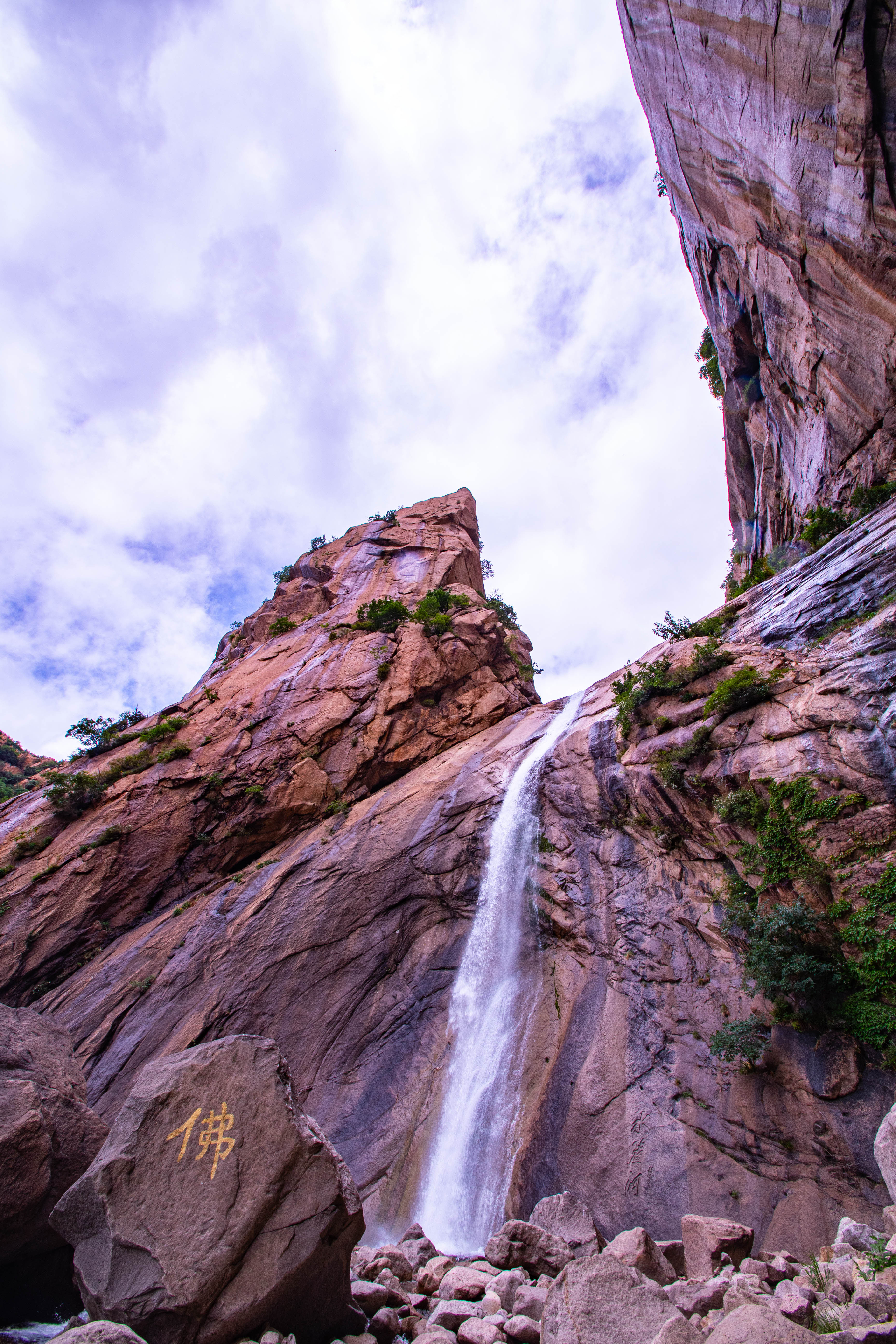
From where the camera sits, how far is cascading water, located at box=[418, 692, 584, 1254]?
1007 centimetres

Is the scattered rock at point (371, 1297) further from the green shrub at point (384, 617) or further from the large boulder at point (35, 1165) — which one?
the green shrub at point (384, 617)

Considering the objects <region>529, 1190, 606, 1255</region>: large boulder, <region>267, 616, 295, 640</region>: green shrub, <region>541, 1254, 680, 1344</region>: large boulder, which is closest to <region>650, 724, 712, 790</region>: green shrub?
<region>529, 1190, 606, 1255</region>: large boulder

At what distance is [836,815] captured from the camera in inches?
349

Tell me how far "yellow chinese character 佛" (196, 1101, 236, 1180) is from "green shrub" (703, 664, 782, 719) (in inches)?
414

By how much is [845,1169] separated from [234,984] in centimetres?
1329

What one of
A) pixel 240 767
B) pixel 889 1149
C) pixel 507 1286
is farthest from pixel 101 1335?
pixel 240 767

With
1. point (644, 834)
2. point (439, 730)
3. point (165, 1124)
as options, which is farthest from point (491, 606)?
point (165, 1124)

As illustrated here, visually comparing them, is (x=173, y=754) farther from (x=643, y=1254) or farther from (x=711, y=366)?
(x=711, y=366)

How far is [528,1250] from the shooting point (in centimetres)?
717

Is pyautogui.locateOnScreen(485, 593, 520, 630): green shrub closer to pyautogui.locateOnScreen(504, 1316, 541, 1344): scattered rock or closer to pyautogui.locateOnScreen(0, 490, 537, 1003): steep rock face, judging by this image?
pyautogui.locateOnScreen(0, 490, 537, 1003): steep rock face

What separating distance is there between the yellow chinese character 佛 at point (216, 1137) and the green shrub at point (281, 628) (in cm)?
2649

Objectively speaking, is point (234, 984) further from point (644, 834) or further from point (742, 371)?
point (742, 371)

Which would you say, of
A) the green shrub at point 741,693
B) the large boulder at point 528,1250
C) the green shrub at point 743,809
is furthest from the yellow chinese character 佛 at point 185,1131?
the green shrub at point 741,693

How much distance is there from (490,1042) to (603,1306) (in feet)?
29.3
